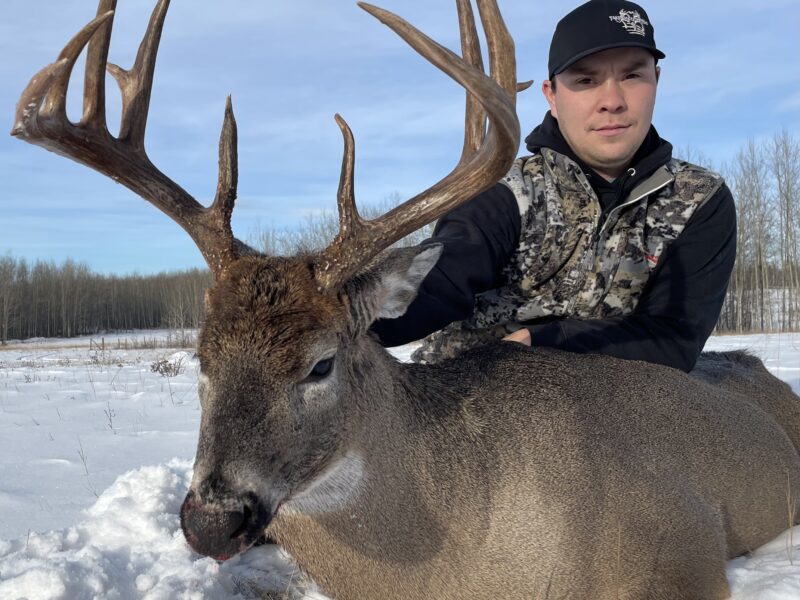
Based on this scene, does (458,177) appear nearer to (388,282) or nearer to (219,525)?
(388,282)

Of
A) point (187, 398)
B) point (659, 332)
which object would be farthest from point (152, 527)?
point (187, 398)

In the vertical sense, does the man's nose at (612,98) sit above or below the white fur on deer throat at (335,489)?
above

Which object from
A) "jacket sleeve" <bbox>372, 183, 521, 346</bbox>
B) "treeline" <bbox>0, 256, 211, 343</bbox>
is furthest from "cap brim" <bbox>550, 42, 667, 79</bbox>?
"treeline" <bbox>0, 256, 211, 343</bbox>

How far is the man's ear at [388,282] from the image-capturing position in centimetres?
337

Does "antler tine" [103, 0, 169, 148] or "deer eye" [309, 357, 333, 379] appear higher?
"antler tine" [103, 0, 169, 148]

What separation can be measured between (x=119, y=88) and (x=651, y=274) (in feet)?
11.8

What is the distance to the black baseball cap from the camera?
4.88 m

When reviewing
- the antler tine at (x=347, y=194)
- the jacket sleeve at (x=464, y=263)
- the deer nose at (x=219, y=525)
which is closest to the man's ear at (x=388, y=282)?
the antler tine at (x=347, y=194)

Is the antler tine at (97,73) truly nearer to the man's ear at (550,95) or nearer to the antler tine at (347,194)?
the antler tine at (347,194)

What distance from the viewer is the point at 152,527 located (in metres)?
4.31

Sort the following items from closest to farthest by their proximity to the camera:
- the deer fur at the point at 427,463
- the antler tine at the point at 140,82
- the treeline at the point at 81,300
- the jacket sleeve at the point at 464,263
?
the deer fur at the point at 427,463 < the antler tine at the point at 140,82 < the jacket sleeve at the point at 464,263 < the treeline at the point at 81,300

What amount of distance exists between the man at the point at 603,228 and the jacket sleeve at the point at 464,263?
1 cm

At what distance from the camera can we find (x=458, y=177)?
3.51 metres

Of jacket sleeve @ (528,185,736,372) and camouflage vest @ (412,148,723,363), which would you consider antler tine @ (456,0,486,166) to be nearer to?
camouflage vest @ (412,148,723,363)
